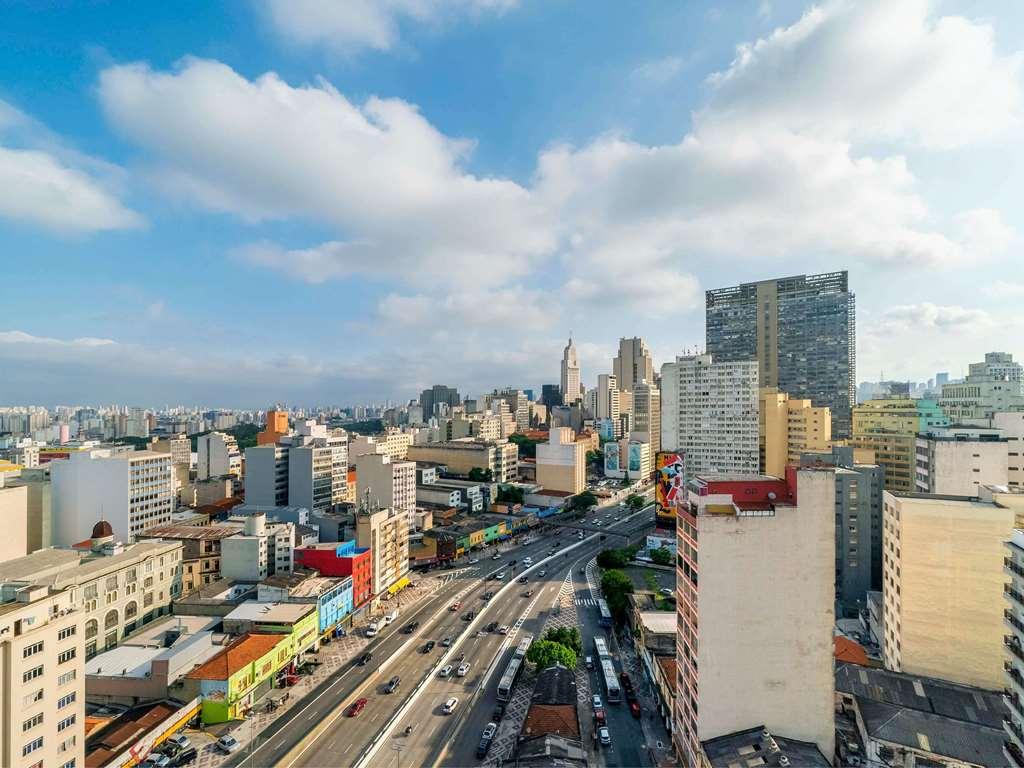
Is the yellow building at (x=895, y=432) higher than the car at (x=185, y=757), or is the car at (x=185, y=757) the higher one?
the yellow building at (x=895, y=432)

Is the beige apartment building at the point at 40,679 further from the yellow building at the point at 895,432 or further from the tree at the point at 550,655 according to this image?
the yellow building at the point at 895,432

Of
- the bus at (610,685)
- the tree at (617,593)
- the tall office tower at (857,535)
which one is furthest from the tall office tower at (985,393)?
the bus at (610,685)

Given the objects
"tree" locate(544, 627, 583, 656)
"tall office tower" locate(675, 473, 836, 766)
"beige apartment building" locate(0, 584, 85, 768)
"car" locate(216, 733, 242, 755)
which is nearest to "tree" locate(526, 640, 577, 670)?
"tree" locate(544, 627, 583, 656)

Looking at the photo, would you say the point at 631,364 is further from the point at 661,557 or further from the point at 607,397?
the point at 661,557

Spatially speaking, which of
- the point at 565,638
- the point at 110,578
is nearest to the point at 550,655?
the point at 565,638

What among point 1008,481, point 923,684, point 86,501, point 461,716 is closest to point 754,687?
point 923,684

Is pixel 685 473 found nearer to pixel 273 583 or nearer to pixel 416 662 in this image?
pixel 416 662


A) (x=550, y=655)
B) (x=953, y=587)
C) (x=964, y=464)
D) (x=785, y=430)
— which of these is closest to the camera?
(x=953, y=587)
